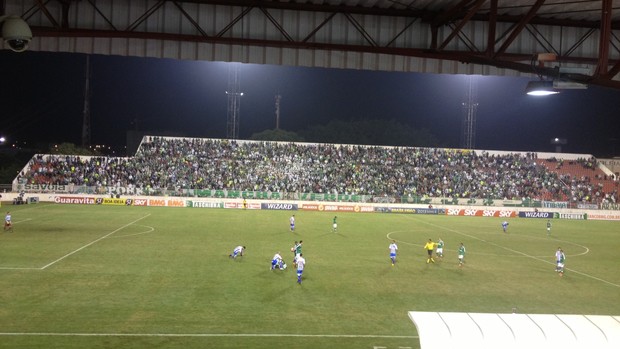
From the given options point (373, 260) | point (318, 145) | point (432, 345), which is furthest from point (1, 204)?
point (432, 345)

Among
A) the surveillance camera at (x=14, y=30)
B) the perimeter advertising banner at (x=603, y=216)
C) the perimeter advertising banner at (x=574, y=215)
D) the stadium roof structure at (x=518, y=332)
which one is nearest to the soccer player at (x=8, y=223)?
the surveillance camera at (x=14, y=30)

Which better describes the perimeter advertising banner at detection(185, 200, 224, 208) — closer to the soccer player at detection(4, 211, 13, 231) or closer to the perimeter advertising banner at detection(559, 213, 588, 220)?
the soccer player at detection(4, 211, 13, 231)

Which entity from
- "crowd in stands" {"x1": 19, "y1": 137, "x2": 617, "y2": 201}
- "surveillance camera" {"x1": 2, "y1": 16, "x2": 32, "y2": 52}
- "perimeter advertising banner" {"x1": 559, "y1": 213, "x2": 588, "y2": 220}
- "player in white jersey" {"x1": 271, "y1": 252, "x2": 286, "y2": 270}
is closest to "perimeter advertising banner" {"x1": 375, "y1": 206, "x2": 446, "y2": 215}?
"crowd in stands" {"x1": 19, "y1": 137, "x2": 617, "y2": 201}

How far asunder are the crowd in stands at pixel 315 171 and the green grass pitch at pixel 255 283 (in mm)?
20040

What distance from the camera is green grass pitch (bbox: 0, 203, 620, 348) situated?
14031 millimetres

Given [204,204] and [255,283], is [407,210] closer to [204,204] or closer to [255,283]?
[204,204]

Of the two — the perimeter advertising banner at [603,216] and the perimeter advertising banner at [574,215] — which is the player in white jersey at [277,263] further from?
the perimeter advertising banner at [603,216]

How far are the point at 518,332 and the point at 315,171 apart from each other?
57.9 metres

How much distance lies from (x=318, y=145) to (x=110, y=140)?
5628 centimetres

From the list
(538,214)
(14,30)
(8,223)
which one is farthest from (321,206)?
(14,30)

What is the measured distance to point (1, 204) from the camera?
49938mm

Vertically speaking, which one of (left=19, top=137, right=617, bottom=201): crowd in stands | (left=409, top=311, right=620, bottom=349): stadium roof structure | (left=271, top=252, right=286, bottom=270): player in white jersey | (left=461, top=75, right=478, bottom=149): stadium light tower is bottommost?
(left=271, top=252, right=286, bottom=270): player in white jersey

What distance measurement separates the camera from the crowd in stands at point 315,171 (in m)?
58.7

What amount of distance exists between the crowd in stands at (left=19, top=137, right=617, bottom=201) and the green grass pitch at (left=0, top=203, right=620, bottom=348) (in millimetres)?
20040
